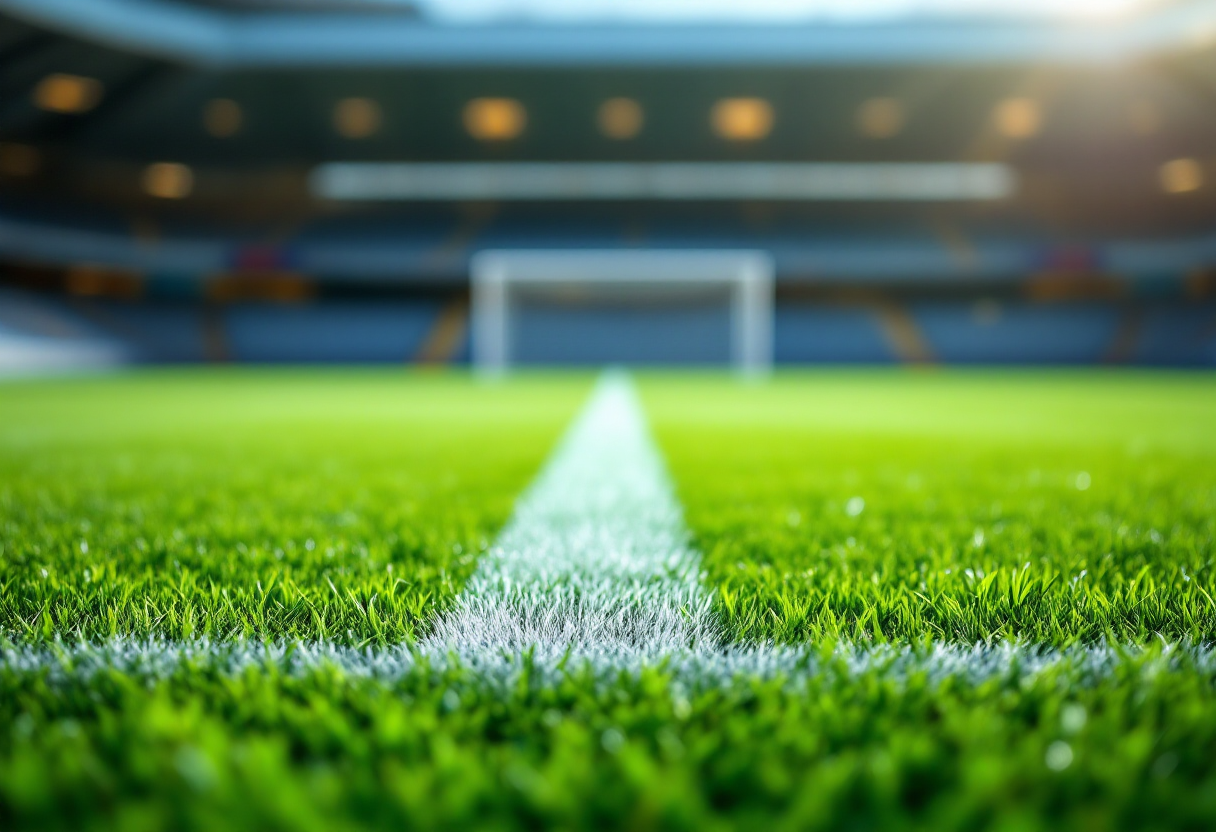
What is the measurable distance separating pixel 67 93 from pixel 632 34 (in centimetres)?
1318

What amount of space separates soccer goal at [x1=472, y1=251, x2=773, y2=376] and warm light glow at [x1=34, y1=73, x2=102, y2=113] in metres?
9.97

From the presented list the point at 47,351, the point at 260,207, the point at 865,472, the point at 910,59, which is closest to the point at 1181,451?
the point at 865,472

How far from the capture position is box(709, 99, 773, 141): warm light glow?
18406mm

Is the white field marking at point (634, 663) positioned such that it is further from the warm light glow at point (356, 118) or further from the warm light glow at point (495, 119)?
the warm light glow at point (356, 118)

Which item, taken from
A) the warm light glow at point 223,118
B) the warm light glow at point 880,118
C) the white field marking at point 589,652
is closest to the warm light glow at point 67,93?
the warm light glow at point 223,118

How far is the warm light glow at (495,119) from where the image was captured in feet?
60.3

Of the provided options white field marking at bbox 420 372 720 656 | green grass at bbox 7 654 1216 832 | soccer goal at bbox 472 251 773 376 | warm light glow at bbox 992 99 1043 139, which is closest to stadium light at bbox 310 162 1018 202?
soccer goal at bbox 472 251 773 376

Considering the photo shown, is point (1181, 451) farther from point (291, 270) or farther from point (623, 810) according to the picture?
point (291, 270)

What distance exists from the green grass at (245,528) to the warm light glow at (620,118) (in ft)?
52.9

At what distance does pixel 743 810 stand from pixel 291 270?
26441mm

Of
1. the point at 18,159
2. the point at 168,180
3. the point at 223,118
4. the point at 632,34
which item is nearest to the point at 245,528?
the point at 632,34

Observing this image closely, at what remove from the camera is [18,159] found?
21375mm

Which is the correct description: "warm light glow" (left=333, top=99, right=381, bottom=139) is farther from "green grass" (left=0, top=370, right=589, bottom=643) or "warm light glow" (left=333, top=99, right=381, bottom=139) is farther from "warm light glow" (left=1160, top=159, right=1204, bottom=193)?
"warm light glow" (left=1160, top=159, right=1204, bottom=193)

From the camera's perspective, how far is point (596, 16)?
15.3m
